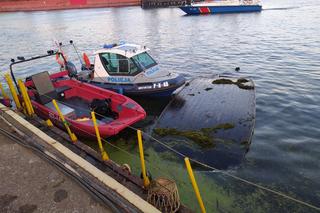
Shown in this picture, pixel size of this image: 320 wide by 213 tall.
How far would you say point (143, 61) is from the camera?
1327 cm

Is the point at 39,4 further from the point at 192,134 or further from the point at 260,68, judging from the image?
the point at 192,134

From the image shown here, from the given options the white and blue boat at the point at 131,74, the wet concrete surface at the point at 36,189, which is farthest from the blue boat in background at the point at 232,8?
the wet concrete surface at the point at 36,189

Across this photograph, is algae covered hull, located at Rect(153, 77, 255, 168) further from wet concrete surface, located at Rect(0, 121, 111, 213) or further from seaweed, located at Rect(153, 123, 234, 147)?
wet concrete surface, located at Rect(0, 121, 111, 213)

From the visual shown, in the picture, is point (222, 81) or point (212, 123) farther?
point (222, 81)

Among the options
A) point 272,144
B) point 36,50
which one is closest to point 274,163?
point 272,144

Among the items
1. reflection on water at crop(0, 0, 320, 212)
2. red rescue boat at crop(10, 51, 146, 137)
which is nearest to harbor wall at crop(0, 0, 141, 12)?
reflection on water at crop(0, 0, 320, 212)

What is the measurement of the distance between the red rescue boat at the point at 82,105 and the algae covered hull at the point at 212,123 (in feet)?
4.86

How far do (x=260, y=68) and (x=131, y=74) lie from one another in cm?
1027

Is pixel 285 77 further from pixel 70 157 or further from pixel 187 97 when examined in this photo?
pixel 70 157

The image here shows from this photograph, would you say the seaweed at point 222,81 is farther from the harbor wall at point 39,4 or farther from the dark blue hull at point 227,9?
the harbor wall at point 39,4

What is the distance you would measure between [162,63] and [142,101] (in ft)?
30.5

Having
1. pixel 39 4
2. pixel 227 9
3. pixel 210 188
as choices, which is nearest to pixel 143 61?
pixel 210 188

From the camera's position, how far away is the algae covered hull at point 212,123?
335 inches

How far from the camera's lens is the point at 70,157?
20.9ft
